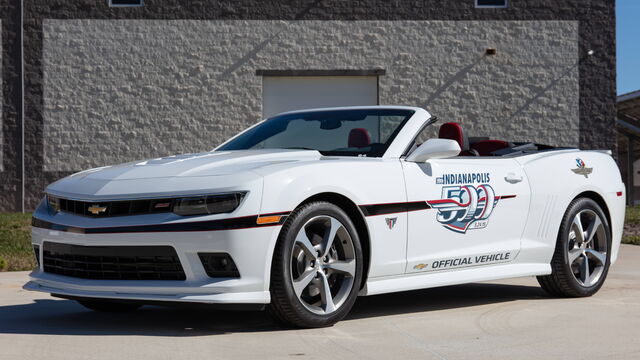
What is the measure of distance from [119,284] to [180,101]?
48.3 ft

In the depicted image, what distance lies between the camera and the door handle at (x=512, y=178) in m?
6.75

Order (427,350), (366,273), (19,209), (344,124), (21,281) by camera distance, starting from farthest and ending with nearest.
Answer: (19,209) < (21,281) < (344,124) < (366,273) < (427,350)

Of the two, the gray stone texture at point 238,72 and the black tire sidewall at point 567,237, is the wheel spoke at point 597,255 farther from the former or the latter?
the gray stone texture at point 238,72

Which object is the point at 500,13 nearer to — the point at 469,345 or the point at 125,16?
the point at 125,16

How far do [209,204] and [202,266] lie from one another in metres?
0.35

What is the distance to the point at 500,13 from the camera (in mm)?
20172

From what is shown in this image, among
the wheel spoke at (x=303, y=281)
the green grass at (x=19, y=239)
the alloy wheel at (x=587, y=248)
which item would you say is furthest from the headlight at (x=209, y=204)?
the green grass at (x=19, y=239)

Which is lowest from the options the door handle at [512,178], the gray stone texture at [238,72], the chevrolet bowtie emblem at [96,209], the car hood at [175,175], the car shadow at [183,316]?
the car shadow at [183,316]

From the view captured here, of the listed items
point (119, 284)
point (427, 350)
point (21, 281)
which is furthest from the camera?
point (21, 281)

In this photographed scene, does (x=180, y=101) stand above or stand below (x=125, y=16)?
below

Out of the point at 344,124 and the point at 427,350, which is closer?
the point at 427,350

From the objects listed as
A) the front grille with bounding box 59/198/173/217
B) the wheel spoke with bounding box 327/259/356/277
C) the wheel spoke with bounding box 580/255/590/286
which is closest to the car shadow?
the wheel spoke with bounding box 580/255/590/286

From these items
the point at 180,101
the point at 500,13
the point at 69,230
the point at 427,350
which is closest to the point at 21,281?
the point at 69,230

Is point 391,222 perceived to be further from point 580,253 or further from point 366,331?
point 580,253
